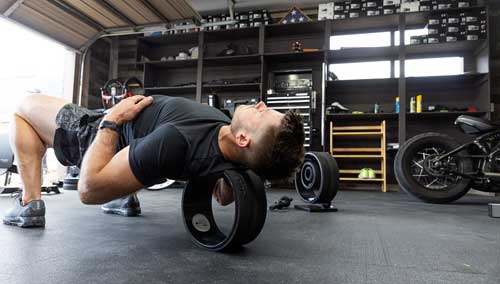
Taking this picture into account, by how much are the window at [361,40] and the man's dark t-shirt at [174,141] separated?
384 centimetres

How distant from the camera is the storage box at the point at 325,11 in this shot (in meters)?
4.43

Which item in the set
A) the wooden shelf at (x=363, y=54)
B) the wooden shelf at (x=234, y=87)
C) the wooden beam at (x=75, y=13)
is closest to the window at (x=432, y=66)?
the wooden shelf at (x=363, y=54)

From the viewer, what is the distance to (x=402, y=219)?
1847mm

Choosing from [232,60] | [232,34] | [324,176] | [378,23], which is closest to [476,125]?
[324,176]

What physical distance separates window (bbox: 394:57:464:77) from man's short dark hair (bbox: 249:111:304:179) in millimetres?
3858

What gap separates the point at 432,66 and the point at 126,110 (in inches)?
174

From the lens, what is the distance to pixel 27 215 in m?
1.29

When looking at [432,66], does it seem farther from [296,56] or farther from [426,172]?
[426,172]

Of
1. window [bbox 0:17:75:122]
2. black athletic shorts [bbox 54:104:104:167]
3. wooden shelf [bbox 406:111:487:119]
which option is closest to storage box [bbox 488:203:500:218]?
black athletic shorts [bbox 54:104:104:167]

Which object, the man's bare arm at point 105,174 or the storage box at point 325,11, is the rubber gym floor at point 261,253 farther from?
the storage box at point 325,11

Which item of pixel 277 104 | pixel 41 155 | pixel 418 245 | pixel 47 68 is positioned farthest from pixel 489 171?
pixel 47 68

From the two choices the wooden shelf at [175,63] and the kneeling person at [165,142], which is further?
the wooden shelf at [175,63]

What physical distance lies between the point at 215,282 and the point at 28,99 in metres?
1.12

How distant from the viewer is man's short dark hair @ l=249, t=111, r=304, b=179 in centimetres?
96
